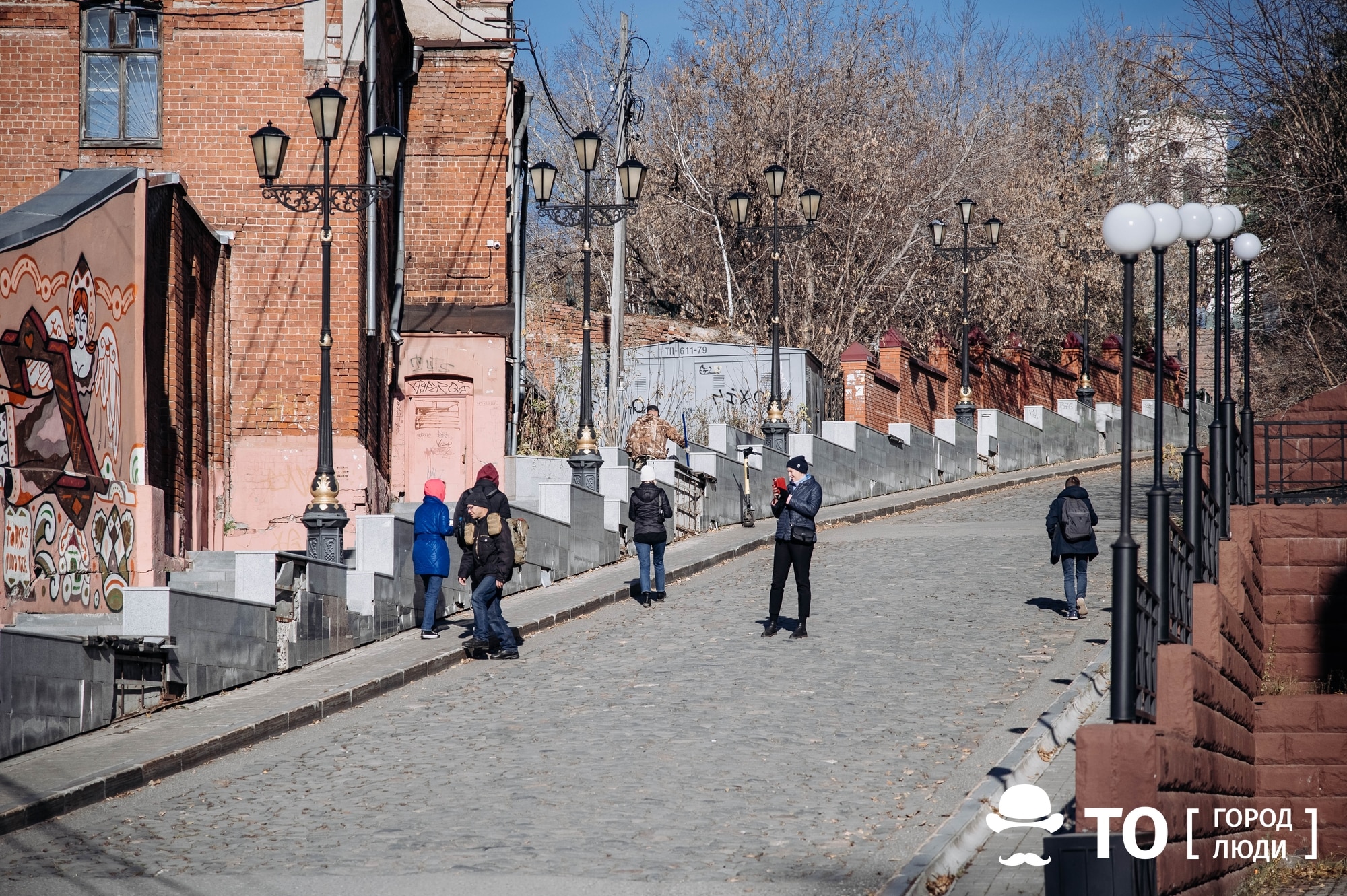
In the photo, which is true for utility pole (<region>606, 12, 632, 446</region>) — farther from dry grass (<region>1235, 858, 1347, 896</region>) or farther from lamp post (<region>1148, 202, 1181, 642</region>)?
lamp post (<region>1148, 202, 1181, 642</region>)

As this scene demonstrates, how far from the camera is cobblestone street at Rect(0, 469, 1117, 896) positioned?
8930 millimetres

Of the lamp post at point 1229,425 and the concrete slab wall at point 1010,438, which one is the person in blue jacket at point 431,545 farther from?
the concrete slab wall at point 1010,438

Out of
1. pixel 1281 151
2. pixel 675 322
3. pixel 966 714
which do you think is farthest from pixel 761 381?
pixel 966 714

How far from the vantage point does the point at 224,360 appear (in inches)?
926

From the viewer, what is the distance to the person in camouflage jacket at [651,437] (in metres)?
25.1

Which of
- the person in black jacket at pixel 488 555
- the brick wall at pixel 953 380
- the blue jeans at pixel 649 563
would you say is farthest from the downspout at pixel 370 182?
the brick wall at pixel 953 380

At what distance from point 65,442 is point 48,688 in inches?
206

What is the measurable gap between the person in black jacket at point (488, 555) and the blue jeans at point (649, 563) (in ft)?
10.6

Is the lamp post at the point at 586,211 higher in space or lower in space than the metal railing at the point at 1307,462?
higher

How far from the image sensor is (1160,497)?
935 cm

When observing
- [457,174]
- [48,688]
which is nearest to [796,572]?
[48,688]

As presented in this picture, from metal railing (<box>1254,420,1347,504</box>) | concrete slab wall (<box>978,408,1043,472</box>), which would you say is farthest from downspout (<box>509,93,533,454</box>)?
metal railing (<box>1254,420,1347,504</box>)
